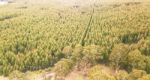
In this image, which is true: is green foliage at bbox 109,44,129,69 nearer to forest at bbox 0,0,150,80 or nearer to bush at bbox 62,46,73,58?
forest at bbox 0,0,150,80

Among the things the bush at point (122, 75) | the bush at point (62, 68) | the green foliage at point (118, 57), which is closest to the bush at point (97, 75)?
the bush at point (122, 75)

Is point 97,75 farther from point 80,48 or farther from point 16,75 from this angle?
point 16,75

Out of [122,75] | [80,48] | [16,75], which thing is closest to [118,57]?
[122,75]

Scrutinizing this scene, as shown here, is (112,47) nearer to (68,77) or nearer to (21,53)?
(68,77)

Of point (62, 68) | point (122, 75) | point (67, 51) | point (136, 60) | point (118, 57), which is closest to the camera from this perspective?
point (122, 75)

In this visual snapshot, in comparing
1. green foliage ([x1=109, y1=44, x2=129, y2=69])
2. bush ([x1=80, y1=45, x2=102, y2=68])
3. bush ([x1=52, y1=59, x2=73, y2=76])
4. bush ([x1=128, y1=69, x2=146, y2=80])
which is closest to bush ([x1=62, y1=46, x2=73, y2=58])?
bush ([x1=80, y1=45, x2=102, y2=68])

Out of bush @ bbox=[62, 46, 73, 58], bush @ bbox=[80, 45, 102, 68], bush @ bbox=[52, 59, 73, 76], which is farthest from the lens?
bush @ bbox=[62, 46, 73, 58]

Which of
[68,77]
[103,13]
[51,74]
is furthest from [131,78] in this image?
[103,13]

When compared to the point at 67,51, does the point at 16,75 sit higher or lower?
lower
